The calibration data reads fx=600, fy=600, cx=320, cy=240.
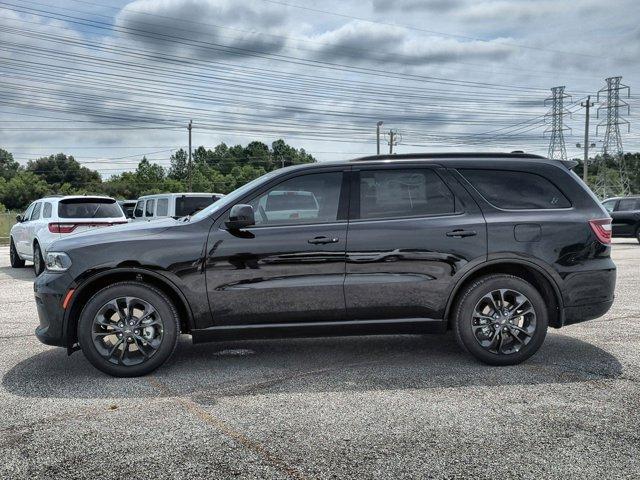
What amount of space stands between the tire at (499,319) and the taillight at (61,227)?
30.3 feet

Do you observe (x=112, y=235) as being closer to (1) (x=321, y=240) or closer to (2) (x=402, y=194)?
(1) (x=321, y=240)

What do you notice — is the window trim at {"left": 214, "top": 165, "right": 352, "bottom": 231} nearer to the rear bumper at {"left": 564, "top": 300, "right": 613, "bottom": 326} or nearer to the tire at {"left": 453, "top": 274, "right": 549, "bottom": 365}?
the tire at {"left": 453, "top": 274, "right": 549, "bottom": 365}

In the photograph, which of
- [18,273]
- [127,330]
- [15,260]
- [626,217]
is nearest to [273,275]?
[127,330]

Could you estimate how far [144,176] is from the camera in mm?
117625

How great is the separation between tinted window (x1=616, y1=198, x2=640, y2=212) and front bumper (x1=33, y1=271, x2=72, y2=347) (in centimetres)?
2049

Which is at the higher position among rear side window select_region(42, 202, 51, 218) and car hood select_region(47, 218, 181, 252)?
rear side window select_region(42, 202, 51, 218)

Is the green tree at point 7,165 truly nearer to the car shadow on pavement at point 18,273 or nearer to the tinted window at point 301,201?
the car shadow on pavement at point 18,273

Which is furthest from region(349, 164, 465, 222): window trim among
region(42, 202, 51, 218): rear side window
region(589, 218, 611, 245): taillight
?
region(42, 202, 51, 218): rear side window

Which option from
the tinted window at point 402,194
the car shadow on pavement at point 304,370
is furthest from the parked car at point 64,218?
the tinted window at point 402,194

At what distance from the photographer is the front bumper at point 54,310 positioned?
16.0 ft

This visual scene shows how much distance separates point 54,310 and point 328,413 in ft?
8.04

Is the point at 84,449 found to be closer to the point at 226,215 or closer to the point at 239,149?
the point at 226,215

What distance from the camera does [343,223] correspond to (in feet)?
16.5

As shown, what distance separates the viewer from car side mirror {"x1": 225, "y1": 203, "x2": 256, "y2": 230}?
4.80 m
